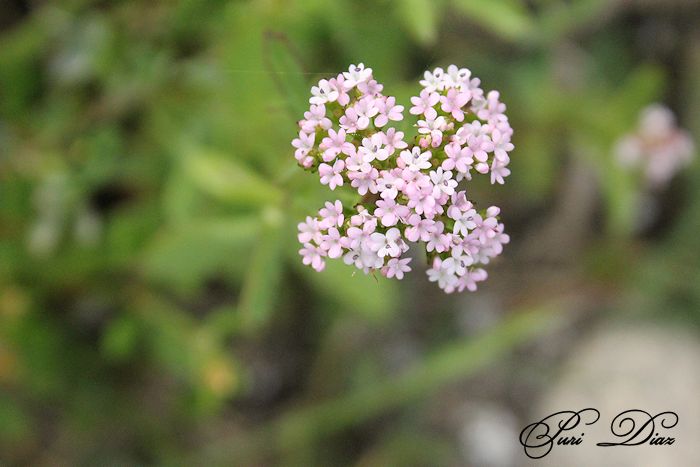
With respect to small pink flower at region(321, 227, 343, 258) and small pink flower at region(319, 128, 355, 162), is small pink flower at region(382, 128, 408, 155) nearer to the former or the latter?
small pink flower at region(319, 128, 355, 162)

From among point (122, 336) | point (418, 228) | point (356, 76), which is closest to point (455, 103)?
point (356, 76)

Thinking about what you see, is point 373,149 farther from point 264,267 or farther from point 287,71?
point 264,267

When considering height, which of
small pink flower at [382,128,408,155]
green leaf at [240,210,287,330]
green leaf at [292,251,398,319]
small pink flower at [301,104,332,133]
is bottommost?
small pink flower at [382,128,408,155]

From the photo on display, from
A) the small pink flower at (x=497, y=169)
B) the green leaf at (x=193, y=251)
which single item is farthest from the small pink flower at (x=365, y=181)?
the green leaf at (x=193, y=251)

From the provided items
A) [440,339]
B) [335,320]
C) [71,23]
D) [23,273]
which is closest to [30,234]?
[23,273]

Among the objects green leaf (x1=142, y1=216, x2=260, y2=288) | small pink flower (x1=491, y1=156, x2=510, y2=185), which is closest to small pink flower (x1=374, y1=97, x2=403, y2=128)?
small pink flower (x1=491, y1=156, x2=510, y2=185)

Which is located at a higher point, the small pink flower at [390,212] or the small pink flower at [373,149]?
the small pink flower at [373,149]
